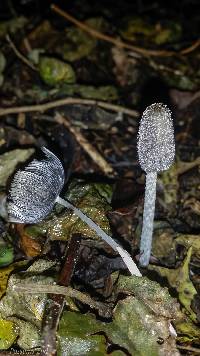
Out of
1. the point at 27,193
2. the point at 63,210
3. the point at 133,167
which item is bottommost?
the point at 133,167

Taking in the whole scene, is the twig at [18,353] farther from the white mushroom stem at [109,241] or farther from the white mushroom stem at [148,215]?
the white mushroom stem at [148,215]

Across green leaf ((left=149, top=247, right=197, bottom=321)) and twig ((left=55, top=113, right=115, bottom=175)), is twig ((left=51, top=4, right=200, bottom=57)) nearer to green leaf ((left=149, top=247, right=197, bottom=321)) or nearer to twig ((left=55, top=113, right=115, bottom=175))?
twig ((left=55, top=113, right=115, bottom=175))

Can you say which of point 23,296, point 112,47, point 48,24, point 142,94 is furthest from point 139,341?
point 48,24

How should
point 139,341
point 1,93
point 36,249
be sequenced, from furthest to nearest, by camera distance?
1. point 1,93
2. point 36,249
3. point 139,341

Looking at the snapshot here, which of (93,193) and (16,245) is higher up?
(93,193)

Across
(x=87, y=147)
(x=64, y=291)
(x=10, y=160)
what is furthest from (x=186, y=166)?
(x=64, y=291)

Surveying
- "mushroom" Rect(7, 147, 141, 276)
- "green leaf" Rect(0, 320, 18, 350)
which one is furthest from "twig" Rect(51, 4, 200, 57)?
"green leaf" Rect(0, 320, 18, 350)

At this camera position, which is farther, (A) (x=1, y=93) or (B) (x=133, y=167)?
(A) (x=1, y=93)

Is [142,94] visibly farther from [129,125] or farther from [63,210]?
[63,210]
